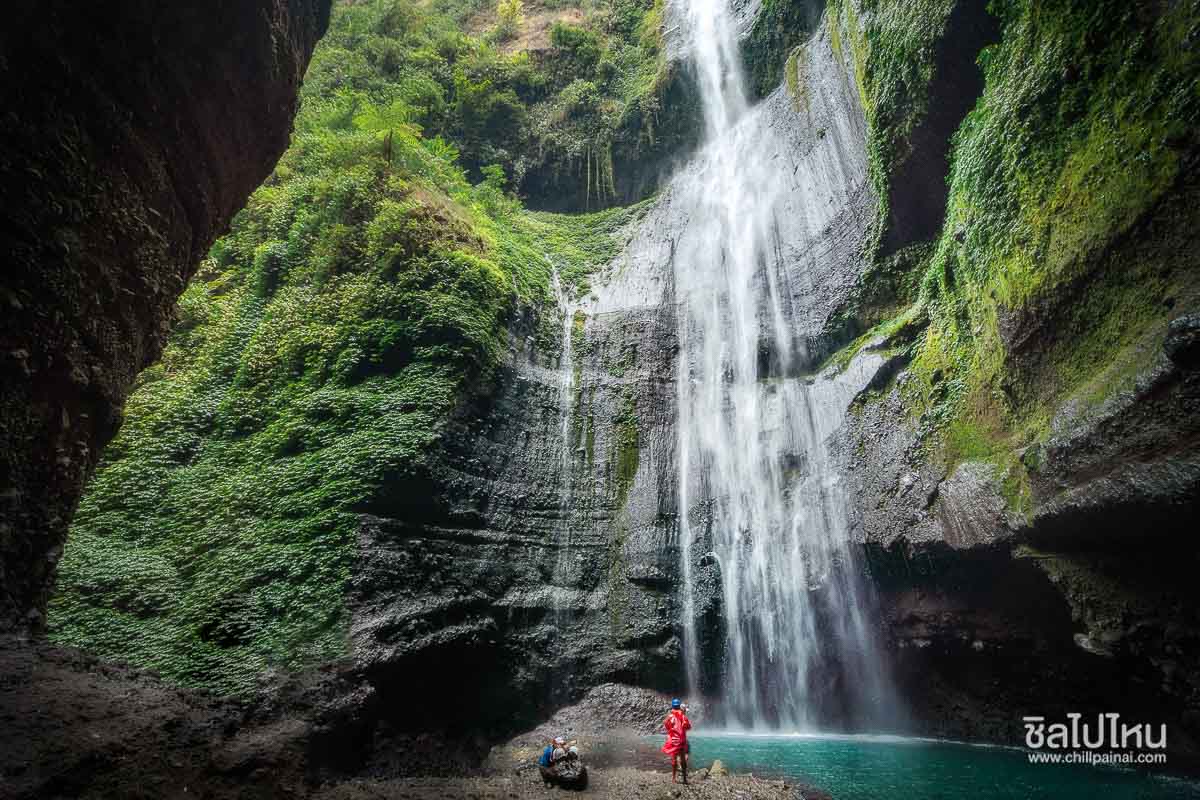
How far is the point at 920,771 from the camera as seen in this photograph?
26.5 feet

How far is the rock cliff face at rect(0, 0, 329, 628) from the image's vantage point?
491 centimetres

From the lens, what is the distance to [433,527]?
10172mm

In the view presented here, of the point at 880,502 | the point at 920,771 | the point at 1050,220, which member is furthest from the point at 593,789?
the point at 1050,220

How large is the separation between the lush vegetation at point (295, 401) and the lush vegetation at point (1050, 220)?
9056 millimetres

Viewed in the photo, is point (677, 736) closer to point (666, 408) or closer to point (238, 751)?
point (238, 751)

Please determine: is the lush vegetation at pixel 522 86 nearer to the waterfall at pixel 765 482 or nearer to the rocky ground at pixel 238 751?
the waterfall at pixel 765 482

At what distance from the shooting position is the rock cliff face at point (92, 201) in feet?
16.1

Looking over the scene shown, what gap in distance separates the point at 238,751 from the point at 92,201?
5698mm

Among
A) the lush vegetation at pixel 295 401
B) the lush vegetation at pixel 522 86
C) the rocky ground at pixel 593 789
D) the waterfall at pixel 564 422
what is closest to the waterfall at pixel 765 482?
the waterfall at pixel 564 422

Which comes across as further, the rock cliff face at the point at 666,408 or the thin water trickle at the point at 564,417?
the thin water trickle at the point at 564,417

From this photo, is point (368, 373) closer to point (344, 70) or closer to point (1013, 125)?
point (1013, 125)

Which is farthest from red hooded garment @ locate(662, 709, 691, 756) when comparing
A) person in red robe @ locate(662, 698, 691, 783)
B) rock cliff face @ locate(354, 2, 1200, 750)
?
rock cliff face @ locate(354, 2, 1200, 750)

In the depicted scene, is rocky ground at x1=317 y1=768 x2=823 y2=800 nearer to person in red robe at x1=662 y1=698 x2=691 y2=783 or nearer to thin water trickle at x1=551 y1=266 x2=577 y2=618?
person in red robe at x1=662 y1=698 x2=691 y2=783

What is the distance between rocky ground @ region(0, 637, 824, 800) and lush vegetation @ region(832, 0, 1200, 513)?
20.5ft
